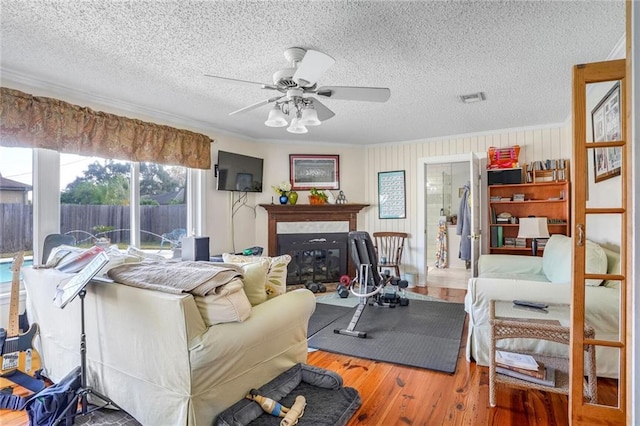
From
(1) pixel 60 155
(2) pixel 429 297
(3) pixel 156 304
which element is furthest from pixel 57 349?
(2) pixel 429 297

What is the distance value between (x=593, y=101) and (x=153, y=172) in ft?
14.9

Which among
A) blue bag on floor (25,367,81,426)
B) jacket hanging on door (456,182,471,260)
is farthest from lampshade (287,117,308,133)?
jacket hanging on door (456,182,471,260)

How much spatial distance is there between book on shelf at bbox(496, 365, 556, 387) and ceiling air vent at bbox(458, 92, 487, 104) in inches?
95.3

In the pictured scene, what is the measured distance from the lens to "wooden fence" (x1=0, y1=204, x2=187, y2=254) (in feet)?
8.91

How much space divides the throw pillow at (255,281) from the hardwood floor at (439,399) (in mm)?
862

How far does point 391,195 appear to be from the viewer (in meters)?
5.44

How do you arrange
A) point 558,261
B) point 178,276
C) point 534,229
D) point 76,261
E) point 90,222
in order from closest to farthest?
1. point 178,276
2. point 76,261
3. point 558,261
4. point 90,222
5. point 534,229

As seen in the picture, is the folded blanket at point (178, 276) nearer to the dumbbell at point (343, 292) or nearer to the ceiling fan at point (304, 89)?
the ceiling fan at point (304, 89)

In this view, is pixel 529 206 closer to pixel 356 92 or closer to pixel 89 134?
pixel 356 92

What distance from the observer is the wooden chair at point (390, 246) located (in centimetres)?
522

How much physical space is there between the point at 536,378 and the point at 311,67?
2248mm

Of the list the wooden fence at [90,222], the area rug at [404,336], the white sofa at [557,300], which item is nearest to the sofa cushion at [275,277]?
the area rug at [404,336]

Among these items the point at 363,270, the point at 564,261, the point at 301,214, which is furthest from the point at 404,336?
the point at 301,214

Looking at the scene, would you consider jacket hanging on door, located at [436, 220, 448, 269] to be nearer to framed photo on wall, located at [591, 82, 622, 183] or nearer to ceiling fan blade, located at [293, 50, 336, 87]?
framed photo on wall, located at [591, 82, 622, 183]
